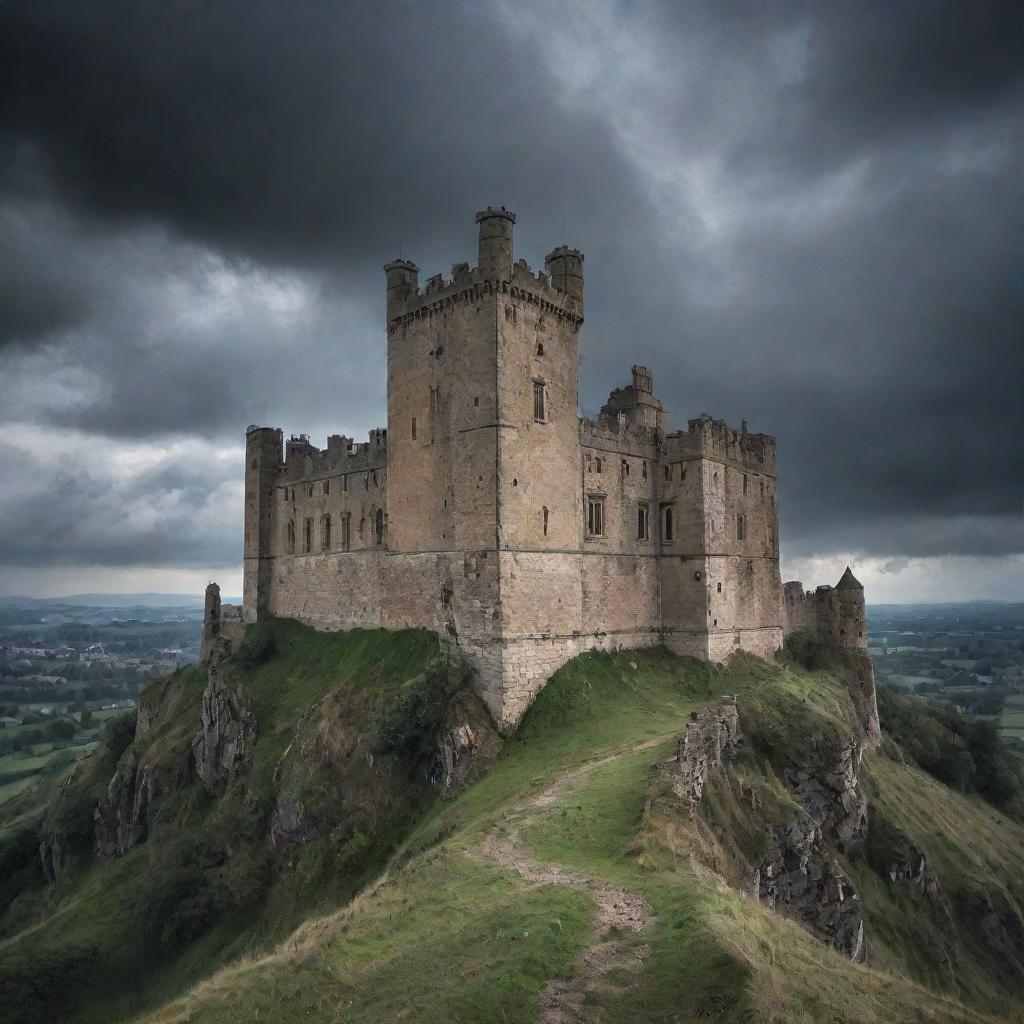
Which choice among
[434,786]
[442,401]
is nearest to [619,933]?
[434,786]

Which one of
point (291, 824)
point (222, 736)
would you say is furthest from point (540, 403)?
point (222, 736)

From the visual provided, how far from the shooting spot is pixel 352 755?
120 feet

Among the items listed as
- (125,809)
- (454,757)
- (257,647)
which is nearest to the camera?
(454,757)

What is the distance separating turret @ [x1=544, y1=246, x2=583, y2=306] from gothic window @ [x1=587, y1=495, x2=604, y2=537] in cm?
1101

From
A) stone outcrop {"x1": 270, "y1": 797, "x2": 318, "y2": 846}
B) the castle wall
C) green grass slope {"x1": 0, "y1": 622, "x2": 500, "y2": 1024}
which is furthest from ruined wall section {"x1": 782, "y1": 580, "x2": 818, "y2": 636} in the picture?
stone outcrop {"x1": 270, "y1": 797, "x2": 318, "y2": 846}

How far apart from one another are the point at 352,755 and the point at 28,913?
32100 millimetres

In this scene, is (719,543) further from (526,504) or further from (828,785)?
(828,785)

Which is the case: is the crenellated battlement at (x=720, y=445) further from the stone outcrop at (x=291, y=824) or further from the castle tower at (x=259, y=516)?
the castle tower at (x=259, y=516)

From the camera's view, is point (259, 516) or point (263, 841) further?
point (259, 516)

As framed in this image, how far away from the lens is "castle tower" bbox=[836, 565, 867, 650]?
5697cm

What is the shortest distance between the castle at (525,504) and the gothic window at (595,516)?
89 millimetres

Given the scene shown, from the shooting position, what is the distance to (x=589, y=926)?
Answer: 16016 mm

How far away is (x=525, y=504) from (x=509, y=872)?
21027mm

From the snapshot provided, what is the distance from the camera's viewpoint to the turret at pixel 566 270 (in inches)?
1665
